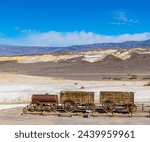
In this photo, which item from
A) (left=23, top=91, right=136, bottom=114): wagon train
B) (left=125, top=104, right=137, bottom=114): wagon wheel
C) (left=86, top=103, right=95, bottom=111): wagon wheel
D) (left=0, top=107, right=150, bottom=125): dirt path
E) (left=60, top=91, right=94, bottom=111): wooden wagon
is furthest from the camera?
(left=60, top=91, right=94, bottom=111): wooden wagon

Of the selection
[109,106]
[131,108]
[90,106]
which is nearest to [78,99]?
[90,106]

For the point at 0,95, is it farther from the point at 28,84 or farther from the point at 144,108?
the point at 144,108

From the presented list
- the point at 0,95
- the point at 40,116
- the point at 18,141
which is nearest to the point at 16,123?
the point at 40,116

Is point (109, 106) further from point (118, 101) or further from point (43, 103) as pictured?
point (43, 103)

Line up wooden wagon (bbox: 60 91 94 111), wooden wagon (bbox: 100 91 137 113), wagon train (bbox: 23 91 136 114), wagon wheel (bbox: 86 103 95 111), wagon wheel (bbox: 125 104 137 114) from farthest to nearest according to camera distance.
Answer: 1. wooden wagon (bbox: 60 91 94 111)
2. wagon train (bbox: 23 91 136 114)
3. wooden wagon (bbox: 100 91 137 113)
4. wagon wheel (bbox: 86 103 95 111)
5. wagon wheel (bbox: 125 104 137 114)

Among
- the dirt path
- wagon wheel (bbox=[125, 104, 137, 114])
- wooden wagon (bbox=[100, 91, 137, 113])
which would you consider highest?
wooden wagon (bbox=[100, 91, 137, 113])

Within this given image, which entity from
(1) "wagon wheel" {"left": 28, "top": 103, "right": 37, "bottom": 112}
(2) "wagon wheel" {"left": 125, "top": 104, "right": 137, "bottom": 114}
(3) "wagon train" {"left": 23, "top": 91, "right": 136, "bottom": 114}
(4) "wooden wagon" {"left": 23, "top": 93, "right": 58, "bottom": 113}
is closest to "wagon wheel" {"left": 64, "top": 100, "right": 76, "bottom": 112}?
(3) "wagon train" {"left": 23, "top": 91, "right": 136, "bottom": 114}

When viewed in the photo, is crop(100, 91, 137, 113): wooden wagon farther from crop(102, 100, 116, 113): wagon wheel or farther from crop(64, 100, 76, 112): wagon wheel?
crop(64, 100, 76, 112): wagon wheel

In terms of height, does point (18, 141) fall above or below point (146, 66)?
below

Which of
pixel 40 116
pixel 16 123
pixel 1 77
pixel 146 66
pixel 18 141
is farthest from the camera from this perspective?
pixel 146 66
